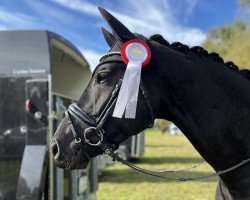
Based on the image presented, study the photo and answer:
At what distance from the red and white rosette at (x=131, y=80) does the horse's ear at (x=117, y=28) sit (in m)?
0.09

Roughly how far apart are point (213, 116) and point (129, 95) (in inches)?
24.0

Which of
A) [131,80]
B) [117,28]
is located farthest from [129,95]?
[117,28]

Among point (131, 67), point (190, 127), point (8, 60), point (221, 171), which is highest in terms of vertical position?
point (8, 60)

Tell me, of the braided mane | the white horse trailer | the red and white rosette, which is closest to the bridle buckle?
the red and white rosette

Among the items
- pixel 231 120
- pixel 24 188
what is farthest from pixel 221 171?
pixel 24 188

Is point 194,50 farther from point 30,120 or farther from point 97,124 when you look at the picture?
point 30,120

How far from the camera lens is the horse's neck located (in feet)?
10.6

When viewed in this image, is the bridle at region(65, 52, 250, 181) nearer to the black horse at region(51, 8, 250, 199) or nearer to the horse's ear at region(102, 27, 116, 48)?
the black horse at region(51, 8, 250, 199)

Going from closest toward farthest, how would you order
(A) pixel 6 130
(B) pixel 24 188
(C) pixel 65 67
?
(B) pixel 24 188 → (A) pixel 6 130 → (C) pixel 65 67

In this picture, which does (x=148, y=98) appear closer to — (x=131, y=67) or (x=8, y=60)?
(x=131, y=67)

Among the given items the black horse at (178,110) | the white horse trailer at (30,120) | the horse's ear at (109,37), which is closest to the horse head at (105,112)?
the black horse at (178,110)

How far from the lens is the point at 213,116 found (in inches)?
127

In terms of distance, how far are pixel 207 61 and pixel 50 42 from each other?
3.65 metres

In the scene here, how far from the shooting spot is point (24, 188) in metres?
5.78
